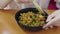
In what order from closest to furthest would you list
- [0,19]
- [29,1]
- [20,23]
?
[20,23], [0,19], [29,1]

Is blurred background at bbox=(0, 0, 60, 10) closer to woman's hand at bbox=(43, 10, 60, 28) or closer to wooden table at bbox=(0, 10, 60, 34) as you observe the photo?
wooden table at bbox=(0, 10, 60, 34)

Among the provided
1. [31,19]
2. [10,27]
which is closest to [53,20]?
[31,19]

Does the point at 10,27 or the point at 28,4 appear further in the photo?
the point at 28,4

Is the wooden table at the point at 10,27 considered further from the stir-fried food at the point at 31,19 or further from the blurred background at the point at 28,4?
the blurred background at the point at 28,4

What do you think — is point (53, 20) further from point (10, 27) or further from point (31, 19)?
point (10, 27)

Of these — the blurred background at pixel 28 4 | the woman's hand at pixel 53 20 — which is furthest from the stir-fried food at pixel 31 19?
the blurred background at pixel 28 4

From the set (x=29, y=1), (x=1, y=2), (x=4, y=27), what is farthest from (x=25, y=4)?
(x=4, y=27)

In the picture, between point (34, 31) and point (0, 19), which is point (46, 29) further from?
point (0, 19)

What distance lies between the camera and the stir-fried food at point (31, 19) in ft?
2.80

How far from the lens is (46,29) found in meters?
0.89

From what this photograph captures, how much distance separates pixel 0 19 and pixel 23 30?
185 millimetres

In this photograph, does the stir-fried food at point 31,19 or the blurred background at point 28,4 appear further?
the blurred background at point 28,4

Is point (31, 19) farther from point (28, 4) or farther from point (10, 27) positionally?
point (28, 4)

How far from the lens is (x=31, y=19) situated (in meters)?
0.88
